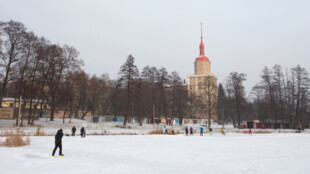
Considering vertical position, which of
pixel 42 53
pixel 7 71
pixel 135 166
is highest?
pixel 42 53

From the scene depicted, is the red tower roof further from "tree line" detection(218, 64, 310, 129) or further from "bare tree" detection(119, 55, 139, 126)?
"bare tree" detection(119, 55, 139, 126)

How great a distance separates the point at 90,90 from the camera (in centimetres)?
5403

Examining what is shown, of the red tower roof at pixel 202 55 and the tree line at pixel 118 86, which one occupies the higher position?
the red tower roof at pixel 202 55

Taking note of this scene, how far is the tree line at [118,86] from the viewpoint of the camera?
34.2 m

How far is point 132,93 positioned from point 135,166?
37.9 meters

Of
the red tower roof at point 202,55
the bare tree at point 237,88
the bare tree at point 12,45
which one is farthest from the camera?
the red tower roof at point 202,55

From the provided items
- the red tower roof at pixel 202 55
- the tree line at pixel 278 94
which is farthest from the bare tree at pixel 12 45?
the red tower roof at pixel 202 55

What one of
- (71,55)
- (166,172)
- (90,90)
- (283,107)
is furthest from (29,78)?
(283,107)

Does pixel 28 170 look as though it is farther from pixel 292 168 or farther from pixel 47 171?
pixel 292 168

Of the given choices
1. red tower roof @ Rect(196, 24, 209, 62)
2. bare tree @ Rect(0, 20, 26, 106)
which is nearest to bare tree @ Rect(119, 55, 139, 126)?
bare tree @ Rect(0, 20, 26, 106)

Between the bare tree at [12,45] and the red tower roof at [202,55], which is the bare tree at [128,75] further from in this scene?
the red tower roof at [202,55]

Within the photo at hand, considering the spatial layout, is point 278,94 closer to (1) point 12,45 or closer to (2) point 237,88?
(2) point 237,88

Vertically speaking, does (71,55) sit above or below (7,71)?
above

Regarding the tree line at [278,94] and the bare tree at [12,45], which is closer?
the bare tree at [12,45]
